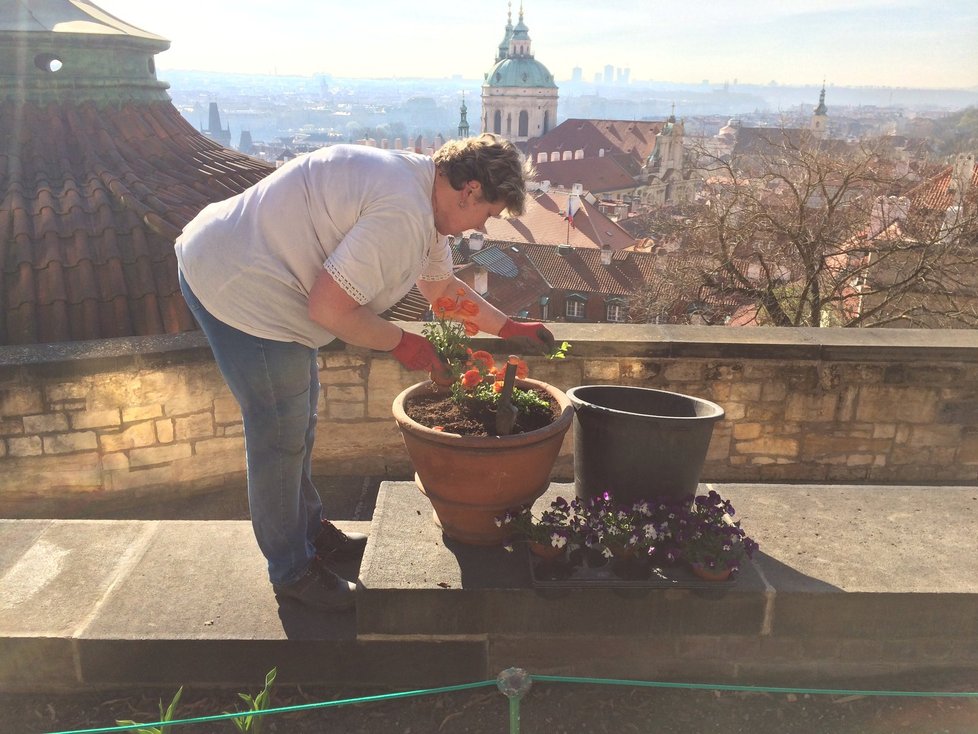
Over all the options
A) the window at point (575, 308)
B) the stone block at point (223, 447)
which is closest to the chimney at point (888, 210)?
the stone block at point (223, 447)

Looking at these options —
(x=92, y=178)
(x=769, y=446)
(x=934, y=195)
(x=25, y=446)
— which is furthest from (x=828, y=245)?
(x=25, y=446)

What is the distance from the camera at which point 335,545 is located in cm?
269

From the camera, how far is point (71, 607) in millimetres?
2344

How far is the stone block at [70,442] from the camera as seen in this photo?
3764 mm

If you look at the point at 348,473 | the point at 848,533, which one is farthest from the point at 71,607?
the point at 848,533

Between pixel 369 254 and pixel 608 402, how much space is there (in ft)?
3.50

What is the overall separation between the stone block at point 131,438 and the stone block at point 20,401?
315mm

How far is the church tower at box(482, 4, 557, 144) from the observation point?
110m

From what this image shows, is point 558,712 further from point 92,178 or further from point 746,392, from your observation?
point 92,178

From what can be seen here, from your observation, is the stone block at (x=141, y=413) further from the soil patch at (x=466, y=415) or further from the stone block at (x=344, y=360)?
the soil patch at (x=466, y=415)

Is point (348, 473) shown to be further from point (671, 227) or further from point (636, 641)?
point (671, 227)

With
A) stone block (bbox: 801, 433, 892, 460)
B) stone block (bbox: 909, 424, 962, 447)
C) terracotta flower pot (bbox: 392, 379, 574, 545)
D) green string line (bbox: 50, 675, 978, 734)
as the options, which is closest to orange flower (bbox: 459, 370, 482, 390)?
terracotta flower pot (bbox: 392, 379, 574, 545)

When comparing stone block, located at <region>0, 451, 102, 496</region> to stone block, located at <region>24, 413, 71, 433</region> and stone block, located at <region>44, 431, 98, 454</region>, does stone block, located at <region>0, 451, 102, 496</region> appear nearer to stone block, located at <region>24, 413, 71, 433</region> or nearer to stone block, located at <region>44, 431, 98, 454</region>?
stone block, located at <region>44, 431, 98, 454</region>

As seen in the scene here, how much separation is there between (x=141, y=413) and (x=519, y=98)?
11276cm
